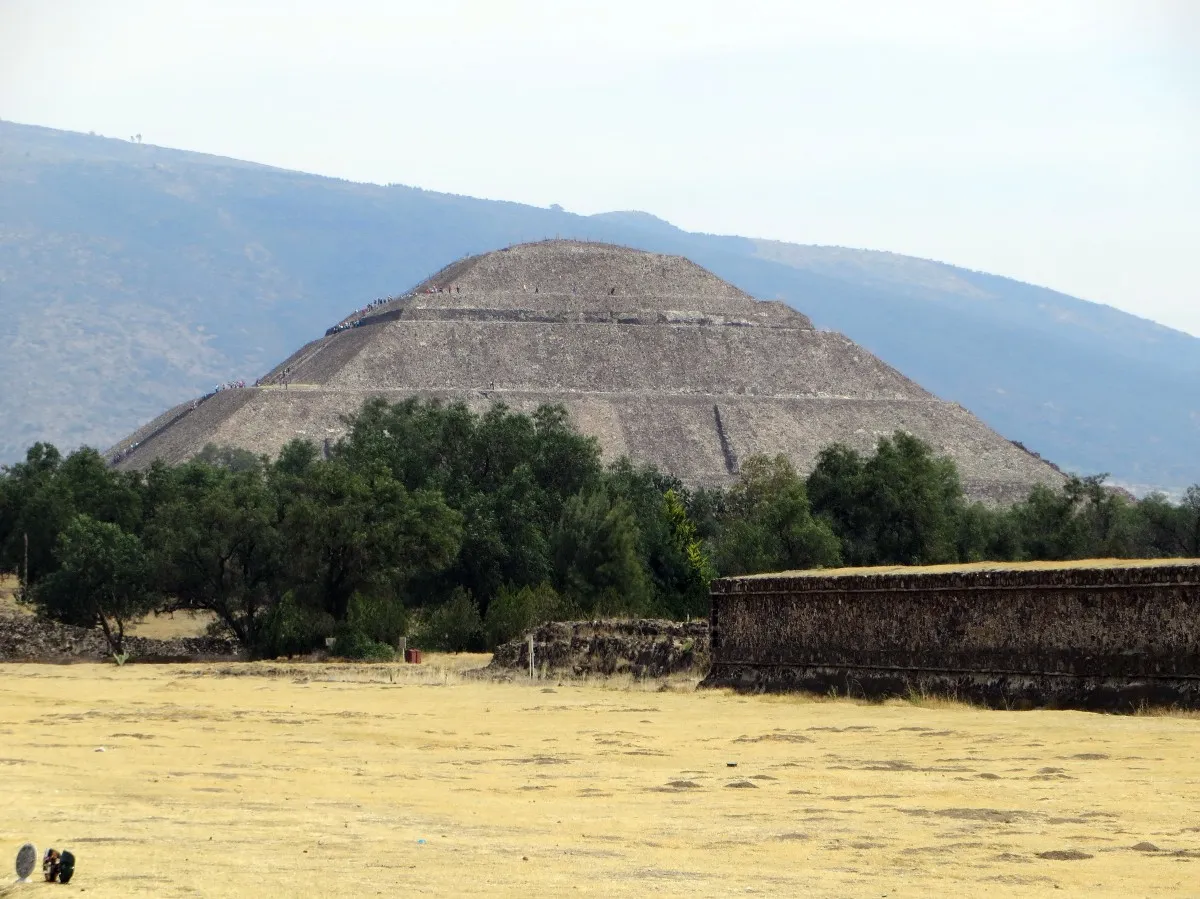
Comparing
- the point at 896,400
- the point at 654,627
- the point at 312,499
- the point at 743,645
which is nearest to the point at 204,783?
the point at 743,645

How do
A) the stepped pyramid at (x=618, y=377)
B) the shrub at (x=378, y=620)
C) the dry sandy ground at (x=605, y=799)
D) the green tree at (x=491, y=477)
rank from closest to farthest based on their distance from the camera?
1. the dry sandy ground at (x=605, y=799)
2. the shrub at (x=378, y=620)
3. the green tree at (x=491, y=477)
4. the stepped pyramid at (x=618, y=377)

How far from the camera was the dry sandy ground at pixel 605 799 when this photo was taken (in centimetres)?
1338

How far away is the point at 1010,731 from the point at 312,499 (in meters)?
31.3

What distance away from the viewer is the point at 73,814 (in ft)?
51.6

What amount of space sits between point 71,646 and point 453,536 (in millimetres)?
10602

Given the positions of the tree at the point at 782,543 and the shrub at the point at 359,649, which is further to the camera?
the tree at the point at 782,543

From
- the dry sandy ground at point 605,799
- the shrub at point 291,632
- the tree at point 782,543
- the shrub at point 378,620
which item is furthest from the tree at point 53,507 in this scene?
the dry sandy ground at point 605,799

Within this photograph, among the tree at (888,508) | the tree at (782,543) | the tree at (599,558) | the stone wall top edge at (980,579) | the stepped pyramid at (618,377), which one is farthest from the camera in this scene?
the stepped pyramid at (618,377)

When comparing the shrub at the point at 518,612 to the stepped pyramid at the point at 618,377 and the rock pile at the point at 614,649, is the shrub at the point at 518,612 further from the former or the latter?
the stepped pyramid at the point at 618,377

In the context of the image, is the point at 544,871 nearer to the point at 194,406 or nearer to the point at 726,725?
the point at 726,725

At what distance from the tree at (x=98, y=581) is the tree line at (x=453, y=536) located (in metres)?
0.06

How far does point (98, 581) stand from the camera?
5012cm

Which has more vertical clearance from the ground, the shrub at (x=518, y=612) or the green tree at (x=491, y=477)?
the green tree at (x=491, y=477)

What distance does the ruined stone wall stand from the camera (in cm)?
2397
